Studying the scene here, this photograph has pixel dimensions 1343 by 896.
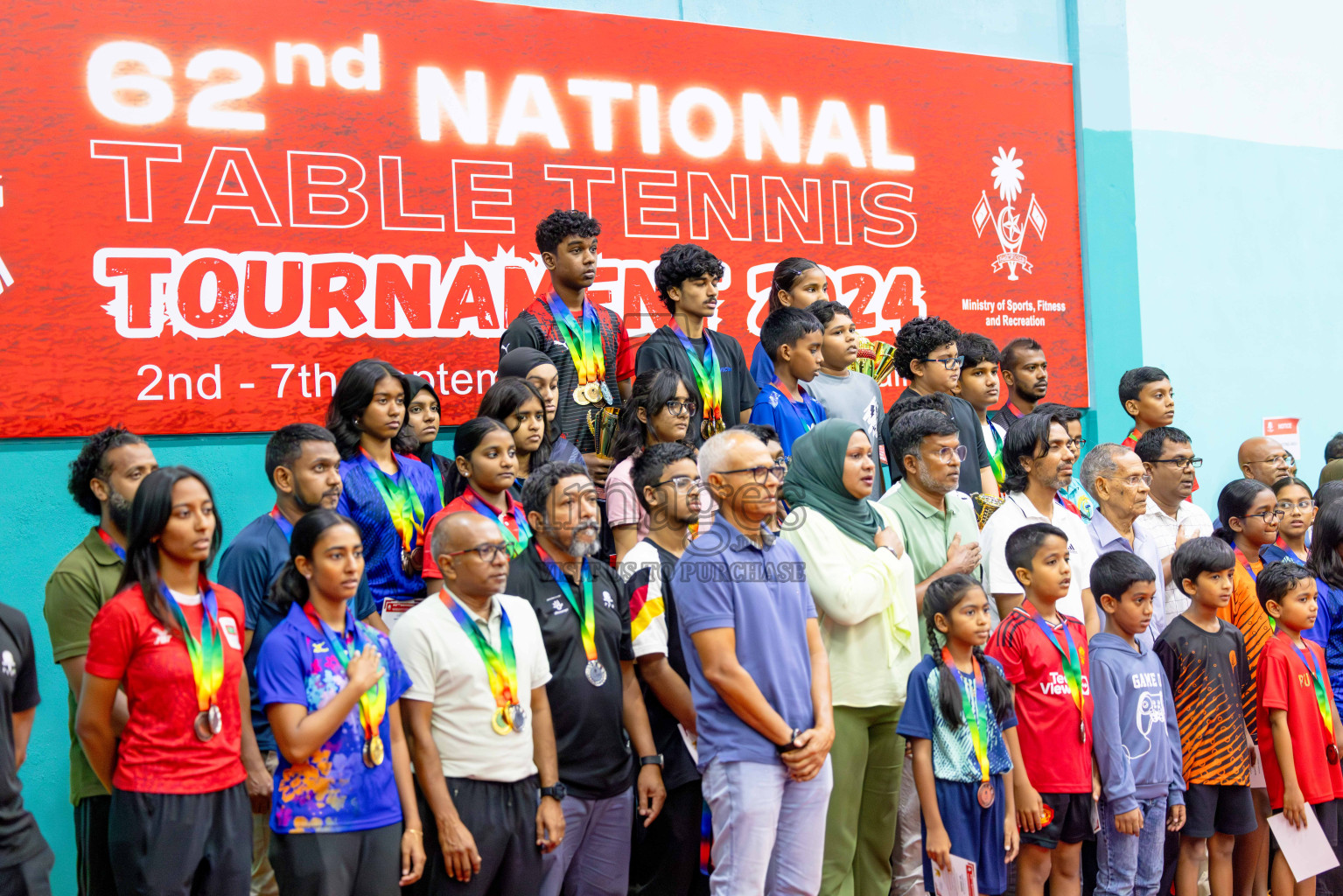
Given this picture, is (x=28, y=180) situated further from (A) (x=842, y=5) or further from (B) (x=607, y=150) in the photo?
(A) (x=842, y=5)

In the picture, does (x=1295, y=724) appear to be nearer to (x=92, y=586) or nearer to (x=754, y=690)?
(x=754, y=690)

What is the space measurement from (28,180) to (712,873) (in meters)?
3.66

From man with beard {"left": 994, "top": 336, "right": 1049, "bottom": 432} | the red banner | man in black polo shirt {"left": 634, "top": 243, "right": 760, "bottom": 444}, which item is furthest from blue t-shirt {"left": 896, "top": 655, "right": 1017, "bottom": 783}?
the red banner

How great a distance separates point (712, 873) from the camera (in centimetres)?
333

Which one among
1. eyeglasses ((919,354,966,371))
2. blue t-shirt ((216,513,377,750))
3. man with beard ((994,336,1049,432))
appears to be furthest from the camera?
man with beard ((994,336,1049,432))

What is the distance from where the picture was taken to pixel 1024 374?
579cm

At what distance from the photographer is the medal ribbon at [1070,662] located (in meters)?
4.07

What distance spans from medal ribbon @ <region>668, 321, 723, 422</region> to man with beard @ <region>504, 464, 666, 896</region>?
1235 mm

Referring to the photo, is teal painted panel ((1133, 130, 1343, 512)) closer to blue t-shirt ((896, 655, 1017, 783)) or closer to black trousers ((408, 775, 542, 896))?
blue t-shirt ((896, 655, 1017, 783))

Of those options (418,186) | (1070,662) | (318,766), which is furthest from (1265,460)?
(318,766)

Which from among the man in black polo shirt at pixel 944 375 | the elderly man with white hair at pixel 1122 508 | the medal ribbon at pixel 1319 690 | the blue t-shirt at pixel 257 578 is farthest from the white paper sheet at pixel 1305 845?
the blue t-shirt at pixel 257 578

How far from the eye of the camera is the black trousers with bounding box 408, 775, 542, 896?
330 centimetres

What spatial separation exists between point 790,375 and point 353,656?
91.5 inches

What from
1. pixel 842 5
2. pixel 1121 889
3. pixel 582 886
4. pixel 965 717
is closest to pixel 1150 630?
pixel 1121 889
